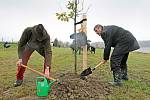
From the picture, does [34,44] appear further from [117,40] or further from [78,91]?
[117,40]

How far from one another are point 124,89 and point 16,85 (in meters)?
3.15

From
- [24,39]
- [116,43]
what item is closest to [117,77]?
[116,43]

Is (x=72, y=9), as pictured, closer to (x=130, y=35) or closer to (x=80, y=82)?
(x=130, y=35)

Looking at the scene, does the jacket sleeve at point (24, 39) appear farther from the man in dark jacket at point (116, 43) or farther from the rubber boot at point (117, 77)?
the rubber boot at point (117, 77)

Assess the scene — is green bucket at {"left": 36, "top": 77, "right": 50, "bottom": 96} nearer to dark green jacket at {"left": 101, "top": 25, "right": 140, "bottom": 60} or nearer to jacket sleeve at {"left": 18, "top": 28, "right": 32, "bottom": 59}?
jacket sleeve at {"left": 18, "top": 28, "right": 32, "bottom": 59}

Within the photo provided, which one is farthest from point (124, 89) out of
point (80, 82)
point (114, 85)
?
point (80, 82)

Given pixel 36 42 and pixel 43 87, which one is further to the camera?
pixel 36 42

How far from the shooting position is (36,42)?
9711mm

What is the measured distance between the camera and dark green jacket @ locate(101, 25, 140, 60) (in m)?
9.61

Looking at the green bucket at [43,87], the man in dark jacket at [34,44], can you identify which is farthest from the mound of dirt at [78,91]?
the man in dark jacket at [34,44]

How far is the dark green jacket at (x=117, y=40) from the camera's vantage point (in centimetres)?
961

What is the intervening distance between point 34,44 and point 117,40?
2368mm

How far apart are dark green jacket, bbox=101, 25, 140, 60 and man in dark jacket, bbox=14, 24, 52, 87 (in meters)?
1.61

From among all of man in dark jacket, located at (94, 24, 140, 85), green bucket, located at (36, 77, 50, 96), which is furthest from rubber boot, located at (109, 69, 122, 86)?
green bucket, located at (36, 77, 50, 96)
